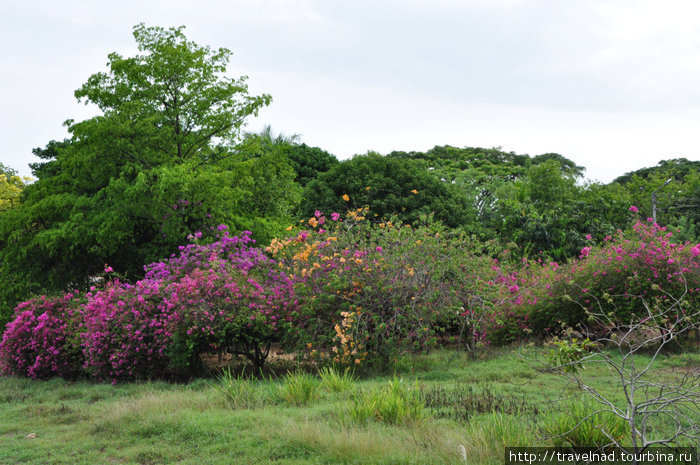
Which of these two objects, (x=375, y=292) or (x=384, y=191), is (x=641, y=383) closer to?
(x=375, y=292)

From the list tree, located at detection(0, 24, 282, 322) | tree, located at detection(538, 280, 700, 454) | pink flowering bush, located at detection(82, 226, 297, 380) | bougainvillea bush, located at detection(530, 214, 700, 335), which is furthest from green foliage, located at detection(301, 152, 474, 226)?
tree, located at detection(538, 280, 700, 454)

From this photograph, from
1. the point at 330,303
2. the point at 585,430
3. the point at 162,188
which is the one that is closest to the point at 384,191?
the point at 162,188

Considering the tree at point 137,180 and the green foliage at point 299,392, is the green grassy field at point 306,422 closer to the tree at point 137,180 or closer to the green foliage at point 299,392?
the green foliage at point 299,392

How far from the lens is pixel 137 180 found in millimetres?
12797

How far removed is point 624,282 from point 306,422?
7.41 metres

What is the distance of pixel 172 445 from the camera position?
217 inches

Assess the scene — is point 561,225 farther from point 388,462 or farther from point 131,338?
point 388,462

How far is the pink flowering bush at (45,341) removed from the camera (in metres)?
11.1

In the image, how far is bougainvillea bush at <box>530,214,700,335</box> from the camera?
33.7ft

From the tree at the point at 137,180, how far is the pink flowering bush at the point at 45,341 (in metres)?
1.68

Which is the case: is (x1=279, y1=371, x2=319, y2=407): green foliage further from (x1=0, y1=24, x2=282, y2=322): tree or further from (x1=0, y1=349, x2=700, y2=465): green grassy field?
(x1=0, y1=24, x2=282, y2=322): tree

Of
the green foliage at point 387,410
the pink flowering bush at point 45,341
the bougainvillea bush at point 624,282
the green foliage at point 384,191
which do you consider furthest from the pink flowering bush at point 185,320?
the green foliage at point 384,191

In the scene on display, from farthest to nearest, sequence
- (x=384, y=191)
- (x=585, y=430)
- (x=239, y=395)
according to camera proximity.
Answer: (x=384, y=191) → (x=239, y=395) → (x=585, y=430)

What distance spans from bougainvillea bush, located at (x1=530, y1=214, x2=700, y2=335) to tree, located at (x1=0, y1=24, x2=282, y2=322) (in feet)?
25.5
